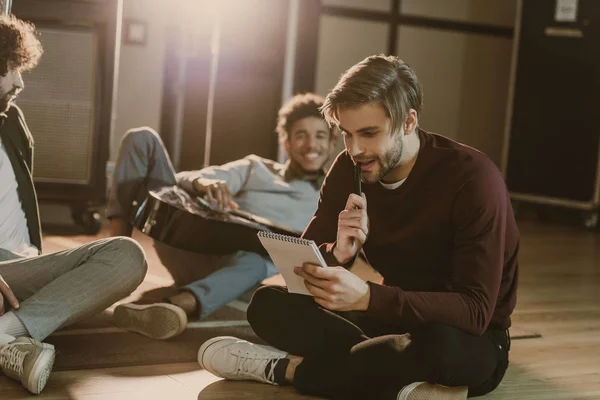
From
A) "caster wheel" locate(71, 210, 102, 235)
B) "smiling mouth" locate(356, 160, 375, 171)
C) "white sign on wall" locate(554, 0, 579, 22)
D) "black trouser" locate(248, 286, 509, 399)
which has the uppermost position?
"white sign on wall" locate(554, 0, 579, 22)

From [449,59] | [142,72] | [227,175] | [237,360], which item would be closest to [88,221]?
[227,175]

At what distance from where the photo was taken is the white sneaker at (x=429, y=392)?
6.35 ft

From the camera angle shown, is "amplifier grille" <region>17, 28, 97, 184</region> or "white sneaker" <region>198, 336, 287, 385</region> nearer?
→ "white sneaker" <region>198, 336, 287, 385</region>

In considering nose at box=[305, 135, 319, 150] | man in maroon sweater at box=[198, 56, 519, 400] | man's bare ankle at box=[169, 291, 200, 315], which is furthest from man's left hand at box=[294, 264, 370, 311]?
nose at box=[305, 135, 319, 150]

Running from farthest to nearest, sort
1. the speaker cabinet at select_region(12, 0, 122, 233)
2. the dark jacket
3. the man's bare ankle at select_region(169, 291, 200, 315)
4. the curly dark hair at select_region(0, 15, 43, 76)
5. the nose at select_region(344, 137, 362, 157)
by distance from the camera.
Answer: the speaker cabinet at select_region(12, 0, 122, 233), the man's bare ankle at select_region(169, 291, 200, 315), the dark jacket, the curly dark hair at select_region(0, 15, 43, 76), the nose at select_region(344, 137, 362, 157)

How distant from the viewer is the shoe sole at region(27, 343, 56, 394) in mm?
1947

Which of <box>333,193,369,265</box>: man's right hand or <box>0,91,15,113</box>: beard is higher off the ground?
<box>0,91,15,113</box>: beard

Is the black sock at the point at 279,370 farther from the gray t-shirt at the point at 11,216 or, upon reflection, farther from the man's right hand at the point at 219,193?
the man's right hand at the point at 219,193

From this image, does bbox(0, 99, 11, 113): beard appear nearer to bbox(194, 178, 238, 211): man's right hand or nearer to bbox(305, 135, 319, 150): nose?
bbox(194, 178, 238, 211): man's right hand

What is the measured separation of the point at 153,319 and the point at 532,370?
0.98m

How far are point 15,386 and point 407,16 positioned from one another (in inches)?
161

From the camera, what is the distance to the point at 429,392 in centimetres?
196

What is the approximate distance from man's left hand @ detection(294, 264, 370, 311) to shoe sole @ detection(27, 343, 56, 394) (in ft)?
1.89

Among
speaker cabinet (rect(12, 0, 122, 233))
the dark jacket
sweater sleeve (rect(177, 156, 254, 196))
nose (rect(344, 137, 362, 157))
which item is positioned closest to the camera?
nose (rect(344, 137, 362, 157))
